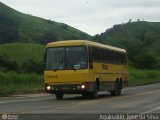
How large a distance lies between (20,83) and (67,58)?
1818cm

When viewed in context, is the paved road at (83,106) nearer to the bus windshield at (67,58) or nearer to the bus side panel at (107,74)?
the bus windshield at (67,58)

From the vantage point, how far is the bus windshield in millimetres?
31328

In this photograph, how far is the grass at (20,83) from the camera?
146 feet

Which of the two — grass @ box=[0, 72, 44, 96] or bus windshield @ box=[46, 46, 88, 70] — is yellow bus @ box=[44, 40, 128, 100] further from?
grass @ box=[0, 72, 44, 96]

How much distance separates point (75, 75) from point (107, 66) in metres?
4.48

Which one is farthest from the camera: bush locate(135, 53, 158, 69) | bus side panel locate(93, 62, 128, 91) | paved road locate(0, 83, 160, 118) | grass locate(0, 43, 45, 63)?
grass locate(0, 43, 45, 63)

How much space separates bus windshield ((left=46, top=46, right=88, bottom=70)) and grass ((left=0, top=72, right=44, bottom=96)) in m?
11.1

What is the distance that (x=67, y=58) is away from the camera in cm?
3133

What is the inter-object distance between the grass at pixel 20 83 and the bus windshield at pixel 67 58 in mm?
11074

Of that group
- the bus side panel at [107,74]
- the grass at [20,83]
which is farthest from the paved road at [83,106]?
the grass at [20,83]

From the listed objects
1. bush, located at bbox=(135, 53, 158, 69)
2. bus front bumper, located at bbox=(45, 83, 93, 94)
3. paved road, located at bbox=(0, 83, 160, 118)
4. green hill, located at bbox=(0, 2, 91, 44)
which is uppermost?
green hill, located at bbox=(0, 2, 91, 44)

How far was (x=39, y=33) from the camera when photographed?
7407 inches

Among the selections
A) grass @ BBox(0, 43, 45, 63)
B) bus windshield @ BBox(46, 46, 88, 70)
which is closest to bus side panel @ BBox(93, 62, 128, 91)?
bus windshield @ BBox(46, 46, 88, 70)

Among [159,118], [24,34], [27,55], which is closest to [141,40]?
[27,55]
